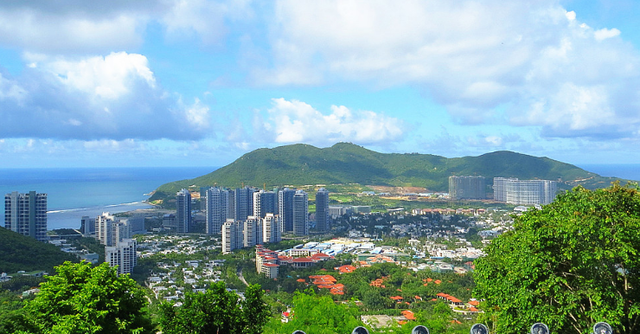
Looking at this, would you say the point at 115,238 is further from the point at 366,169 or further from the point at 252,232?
the point at 366,169

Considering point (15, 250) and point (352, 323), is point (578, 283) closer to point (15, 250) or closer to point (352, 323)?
point (352, 323)

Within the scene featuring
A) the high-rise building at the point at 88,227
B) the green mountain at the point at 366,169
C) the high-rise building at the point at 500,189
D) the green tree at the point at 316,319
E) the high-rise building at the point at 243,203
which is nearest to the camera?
the green tree at the point at 316,319

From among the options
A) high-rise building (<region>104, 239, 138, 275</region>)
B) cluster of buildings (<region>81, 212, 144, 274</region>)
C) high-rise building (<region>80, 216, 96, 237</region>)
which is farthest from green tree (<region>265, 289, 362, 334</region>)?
high-rise building (<region>80, 216, 96, 237</region>)

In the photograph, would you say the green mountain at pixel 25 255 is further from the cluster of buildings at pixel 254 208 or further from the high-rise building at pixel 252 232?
the cluster of buildings at pixel 254 208

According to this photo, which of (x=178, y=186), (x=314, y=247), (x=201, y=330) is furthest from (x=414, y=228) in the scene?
(x=178, y=186)

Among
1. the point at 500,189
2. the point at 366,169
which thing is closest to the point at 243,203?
the point at 500,189

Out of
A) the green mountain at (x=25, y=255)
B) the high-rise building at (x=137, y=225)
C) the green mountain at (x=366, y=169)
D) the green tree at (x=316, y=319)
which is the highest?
the green mountain at (x=366, y=169)

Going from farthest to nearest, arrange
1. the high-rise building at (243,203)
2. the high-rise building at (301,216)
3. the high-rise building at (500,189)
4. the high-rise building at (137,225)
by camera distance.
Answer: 1. the high-rise building at (500,189)
2. the high-rise building at (243,203)
3. the high-rise building at (301,216)
4. the high-rise building at (137,225)

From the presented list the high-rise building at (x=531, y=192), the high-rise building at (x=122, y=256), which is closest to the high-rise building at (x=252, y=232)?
the high-rise building at (x=122, y=256)
